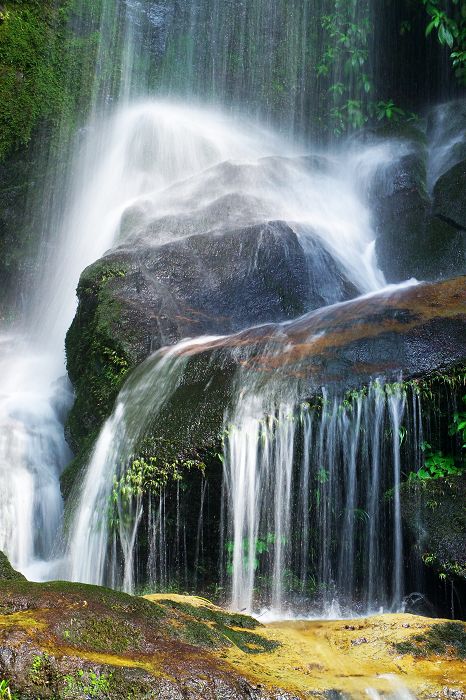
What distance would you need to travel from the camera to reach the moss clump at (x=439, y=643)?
4086mm

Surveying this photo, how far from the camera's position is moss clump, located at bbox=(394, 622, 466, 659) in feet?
13.4

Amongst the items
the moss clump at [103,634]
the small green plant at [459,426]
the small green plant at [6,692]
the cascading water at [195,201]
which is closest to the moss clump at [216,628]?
the moss clump at [103,634]

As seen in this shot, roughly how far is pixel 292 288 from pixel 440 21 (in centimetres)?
678

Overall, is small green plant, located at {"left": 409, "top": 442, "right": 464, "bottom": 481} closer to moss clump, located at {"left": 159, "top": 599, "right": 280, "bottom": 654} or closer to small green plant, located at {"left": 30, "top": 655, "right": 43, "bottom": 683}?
moss clump, located at {"left": 159, "top": 599, "right": 280, "bottom": 654}

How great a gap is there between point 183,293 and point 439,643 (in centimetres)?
598

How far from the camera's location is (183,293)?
9.27 metres

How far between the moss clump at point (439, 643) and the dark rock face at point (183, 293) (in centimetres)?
495

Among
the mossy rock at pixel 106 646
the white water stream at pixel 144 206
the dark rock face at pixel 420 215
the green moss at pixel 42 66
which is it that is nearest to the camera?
the mossy rock at pixel 106 646

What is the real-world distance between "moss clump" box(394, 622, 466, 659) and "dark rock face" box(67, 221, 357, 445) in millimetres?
4950

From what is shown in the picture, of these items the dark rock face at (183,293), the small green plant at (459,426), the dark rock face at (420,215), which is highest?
the dark rock face at (420,215)

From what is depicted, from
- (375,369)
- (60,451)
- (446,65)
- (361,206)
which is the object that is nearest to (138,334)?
(60,451)

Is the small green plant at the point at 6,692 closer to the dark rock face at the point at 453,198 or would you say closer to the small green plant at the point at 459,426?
the small green plant at the point at 459,426

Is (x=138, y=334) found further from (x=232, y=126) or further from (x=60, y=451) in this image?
(x=232, y=126)

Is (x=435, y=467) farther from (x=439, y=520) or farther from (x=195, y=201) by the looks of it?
(x=195, y=201)
